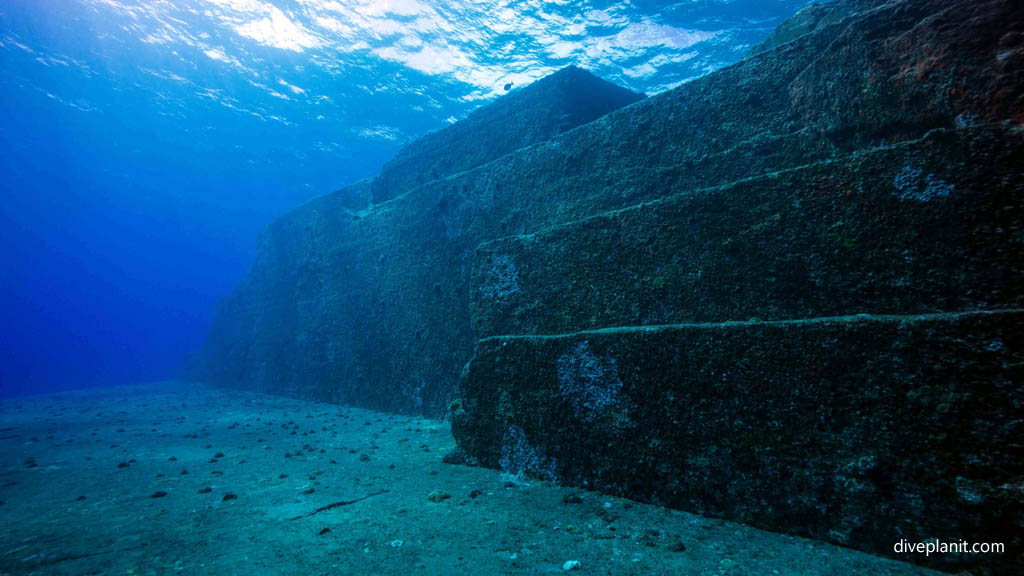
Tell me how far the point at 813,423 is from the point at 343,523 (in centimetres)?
295

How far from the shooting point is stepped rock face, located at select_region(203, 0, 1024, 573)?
67.7 inches

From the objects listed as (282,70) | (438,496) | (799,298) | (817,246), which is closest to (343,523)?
(438,496)

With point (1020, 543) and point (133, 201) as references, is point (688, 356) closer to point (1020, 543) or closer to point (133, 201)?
point (1020, 543)

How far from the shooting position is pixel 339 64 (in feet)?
51.1

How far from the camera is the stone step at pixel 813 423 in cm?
160

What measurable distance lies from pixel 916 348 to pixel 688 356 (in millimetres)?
1008

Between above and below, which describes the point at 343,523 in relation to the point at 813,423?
below

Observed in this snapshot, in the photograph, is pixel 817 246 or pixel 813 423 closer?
pixel 813 423

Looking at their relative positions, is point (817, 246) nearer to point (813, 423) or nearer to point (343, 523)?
point (813, 423)

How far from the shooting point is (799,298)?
8.40 feet

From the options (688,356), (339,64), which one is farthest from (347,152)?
(688,356)

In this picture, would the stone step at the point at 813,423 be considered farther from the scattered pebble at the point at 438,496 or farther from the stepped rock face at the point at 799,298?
the scattered pebble at the point at 438,496

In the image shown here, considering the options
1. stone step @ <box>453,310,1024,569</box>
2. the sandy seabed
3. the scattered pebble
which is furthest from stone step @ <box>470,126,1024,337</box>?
the scattered pebble

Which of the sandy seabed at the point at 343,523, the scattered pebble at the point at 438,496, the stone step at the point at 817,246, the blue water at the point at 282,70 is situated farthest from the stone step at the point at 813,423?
the blue water at the point at 282,70
